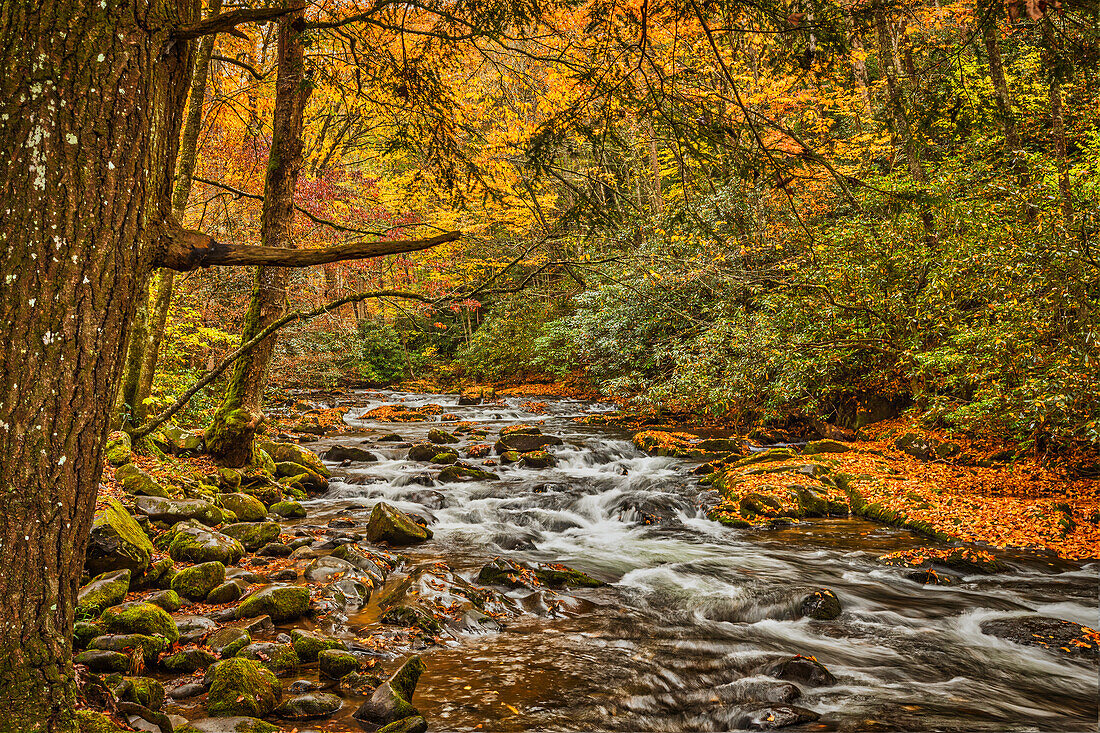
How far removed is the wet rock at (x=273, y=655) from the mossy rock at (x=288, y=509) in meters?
4.08

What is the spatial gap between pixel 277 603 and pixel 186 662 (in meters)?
1.08

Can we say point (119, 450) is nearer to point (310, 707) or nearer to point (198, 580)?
point (198, 580)

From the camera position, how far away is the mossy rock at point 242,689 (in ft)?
11.4

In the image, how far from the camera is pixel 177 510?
6527 millimetres

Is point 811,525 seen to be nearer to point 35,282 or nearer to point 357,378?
point 35,282

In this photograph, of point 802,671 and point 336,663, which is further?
point 802,671

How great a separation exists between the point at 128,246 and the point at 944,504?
9382mm

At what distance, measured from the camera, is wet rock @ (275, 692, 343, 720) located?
363cm

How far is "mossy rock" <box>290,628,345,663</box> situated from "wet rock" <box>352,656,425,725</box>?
28.4 inches

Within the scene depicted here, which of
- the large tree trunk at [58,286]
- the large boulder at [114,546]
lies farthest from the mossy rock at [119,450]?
the large tree trunk at [58,286]

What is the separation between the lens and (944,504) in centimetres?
817

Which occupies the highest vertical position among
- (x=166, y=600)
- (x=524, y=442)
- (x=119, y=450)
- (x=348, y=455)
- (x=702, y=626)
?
(x=119, y=450)

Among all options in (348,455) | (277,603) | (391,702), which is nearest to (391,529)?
(277,603)

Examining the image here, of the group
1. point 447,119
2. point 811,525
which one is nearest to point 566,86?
point 447,119
